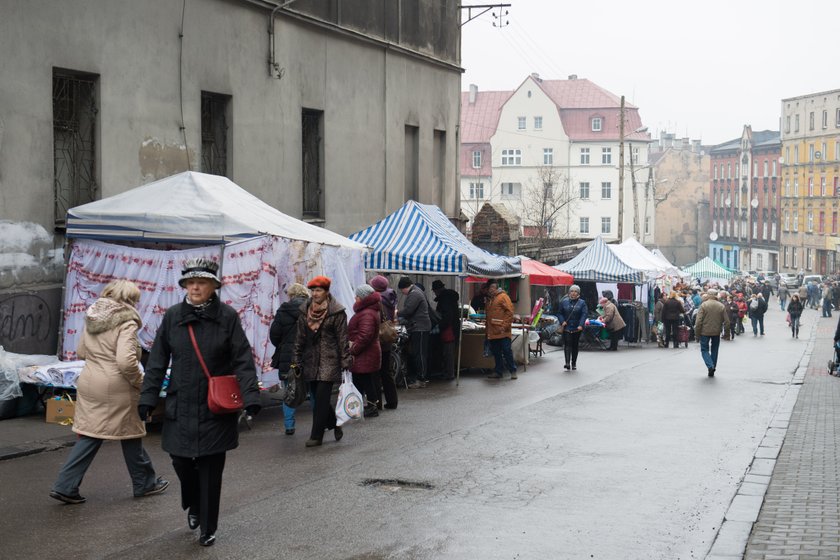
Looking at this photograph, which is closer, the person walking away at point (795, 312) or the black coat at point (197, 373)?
the black coat at point (197, 373)

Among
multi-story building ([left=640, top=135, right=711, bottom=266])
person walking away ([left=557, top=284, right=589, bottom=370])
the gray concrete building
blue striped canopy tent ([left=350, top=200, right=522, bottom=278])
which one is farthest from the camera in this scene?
multi-story building ([left=640, top=135, right=711, bottom=266])

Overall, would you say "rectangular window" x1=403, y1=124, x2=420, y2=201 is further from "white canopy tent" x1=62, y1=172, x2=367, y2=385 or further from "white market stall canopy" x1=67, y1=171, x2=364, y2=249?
"white canopy tent" x1=62, y1=172, x2=367, y2=385

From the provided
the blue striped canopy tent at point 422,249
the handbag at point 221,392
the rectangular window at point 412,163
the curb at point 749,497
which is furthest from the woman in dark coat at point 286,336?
the rectangular window at point 412,163

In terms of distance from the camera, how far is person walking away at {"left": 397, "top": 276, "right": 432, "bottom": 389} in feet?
56.3

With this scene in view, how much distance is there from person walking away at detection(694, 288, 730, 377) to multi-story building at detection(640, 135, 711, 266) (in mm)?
94939

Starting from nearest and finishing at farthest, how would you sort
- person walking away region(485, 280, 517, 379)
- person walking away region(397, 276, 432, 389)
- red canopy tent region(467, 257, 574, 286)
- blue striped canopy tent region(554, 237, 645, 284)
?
person walking away region(397, 276, 432, 389), person walking away region(485, 280, 517, 379), red canopy tent region(467, 257, 574, 286), blue striped canopy tent region(554, 237, 645, 284)

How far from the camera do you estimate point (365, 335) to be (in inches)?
512

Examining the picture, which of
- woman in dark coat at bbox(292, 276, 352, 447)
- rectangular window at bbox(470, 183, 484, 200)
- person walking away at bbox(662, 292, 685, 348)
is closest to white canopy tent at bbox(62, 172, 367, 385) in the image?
woman in dark coat at bbox(292, 276, 352, 447)

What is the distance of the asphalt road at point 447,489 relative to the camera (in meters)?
7.49

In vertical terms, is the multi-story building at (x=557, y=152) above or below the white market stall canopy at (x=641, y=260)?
above

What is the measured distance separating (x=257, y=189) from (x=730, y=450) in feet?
34.0

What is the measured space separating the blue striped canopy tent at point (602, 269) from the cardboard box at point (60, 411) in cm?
1936

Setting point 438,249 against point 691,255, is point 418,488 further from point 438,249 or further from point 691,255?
point 691,255

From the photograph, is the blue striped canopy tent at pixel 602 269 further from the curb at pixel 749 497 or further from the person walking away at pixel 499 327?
the curb at pixel 749 497
